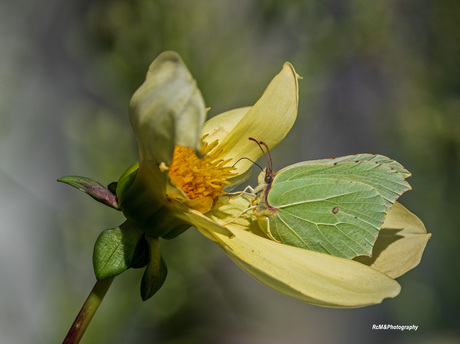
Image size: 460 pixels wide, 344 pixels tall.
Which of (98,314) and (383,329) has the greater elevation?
(98,314)

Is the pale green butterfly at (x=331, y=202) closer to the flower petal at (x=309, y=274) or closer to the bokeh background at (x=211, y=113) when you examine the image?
the flower petal at (x=309, y=274)

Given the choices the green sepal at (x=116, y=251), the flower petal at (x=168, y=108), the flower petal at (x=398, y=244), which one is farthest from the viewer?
the flower petal at (x=398, y=244)

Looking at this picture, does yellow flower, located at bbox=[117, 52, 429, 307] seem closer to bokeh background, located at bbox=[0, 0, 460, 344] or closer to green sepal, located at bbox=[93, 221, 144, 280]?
green sepal, located at bbox=[93, 221, 144, 280]

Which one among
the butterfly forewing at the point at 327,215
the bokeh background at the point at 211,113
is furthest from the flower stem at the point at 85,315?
the bokeh background at the point at 211,113

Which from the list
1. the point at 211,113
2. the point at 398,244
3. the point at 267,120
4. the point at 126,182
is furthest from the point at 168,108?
the point at 211,113

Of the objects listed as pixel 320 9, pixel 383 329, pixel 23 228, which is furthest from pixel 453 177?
pixel 23 228

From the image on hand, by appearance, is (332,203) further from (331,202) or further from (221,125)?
(221,125)

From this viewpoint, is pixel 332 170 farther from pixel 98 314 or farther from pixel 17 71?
pixel 17 71
